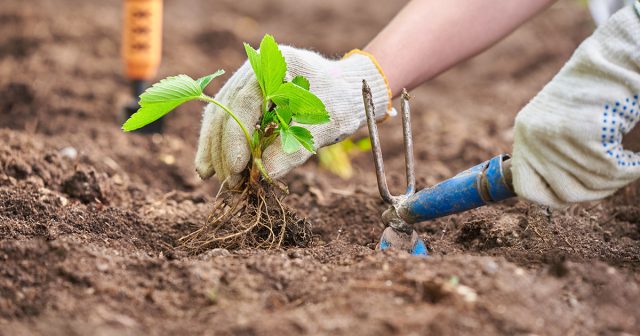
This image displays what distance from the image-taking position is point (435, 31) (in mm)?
2119

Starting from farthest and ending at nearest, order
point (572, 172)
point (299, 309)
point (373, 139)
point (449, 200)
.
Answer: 1. point (373, 139)
2. point (449, 200)
3. point (572, 172)
4. point (299, 309)

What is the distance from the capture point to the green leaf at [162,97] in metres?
1.70

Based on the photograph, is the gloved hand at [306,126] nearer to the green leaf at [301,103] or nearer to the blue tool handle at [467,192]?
the green leaf at [301,103]

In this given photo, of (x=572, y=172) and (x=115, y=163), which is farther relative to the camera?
(x=115, y=163)

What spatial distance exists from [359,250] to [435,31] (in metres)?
0.69

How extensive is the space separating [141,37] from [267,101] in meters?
1.63

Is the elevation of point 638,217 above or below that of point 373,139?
below

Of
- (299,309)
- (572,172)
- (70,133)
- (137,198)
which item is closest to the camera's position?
(299,309)

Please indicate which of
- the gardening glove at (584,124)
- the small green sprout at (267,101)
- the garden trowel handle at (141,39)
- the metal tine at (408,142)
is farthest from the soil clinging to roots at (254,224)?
the garden trowel handle at (141,39)

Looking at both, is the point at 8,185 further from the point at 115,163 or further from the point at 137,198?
the point at 115,163

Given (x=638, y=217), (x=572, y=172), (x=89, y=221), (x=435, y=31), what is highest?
(x=435, y=31)

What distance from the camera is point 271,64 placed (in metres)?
1.74

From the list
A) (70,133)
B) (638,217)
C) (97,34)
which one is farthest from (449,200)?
(97,34)

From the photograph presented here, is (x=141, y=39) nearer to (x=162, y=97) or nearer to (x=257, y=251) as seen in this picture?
(x=162, y=97)
